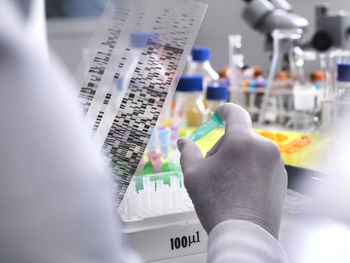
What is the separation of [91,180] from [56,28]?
2321mm

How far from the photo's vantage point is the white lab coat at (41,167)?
34 centimetres

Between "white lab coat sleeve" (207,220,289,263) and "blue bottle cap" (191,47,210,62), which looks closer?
"white lab coat sleeve" (207,220,289,263)

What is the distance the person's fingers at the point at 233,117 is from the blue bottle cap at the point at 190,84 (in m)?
0.52

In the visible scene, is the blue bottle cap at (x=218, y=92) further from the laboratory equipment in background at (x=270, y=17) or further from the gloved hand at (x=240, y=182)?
the gloved hand at (x=240, y=182)

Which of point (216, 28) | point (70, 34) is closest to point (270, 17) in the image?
point (216, 28)

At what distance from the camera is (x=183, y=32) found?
2.22 feet

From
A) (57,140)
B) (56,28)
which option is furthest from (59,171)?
(56,28)

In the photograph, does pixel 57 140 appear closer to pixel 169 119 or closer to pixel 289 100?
pixel 169 119

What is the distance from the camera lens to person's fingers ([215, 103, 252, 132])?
0.62 metres

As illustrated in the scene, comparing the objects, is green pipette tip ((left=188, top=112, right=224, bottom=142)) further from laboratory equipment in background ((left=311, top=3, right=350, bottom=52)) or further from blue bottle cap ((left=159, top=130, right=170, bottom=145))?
laboratory equipment in background ((left=311, top=3, right=350, bottom=52))

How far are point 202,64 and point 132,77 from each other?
83 cm

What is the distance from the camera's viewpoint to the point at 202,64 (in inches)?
57.3

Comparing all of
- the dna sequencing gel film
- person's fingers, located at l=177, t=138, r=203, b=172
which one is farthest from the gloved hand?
the dna sequencing gel film

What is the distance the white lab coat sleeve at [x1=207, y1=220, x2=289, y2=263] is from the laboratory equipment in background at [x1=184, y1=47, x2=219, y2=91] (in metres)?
0.91
